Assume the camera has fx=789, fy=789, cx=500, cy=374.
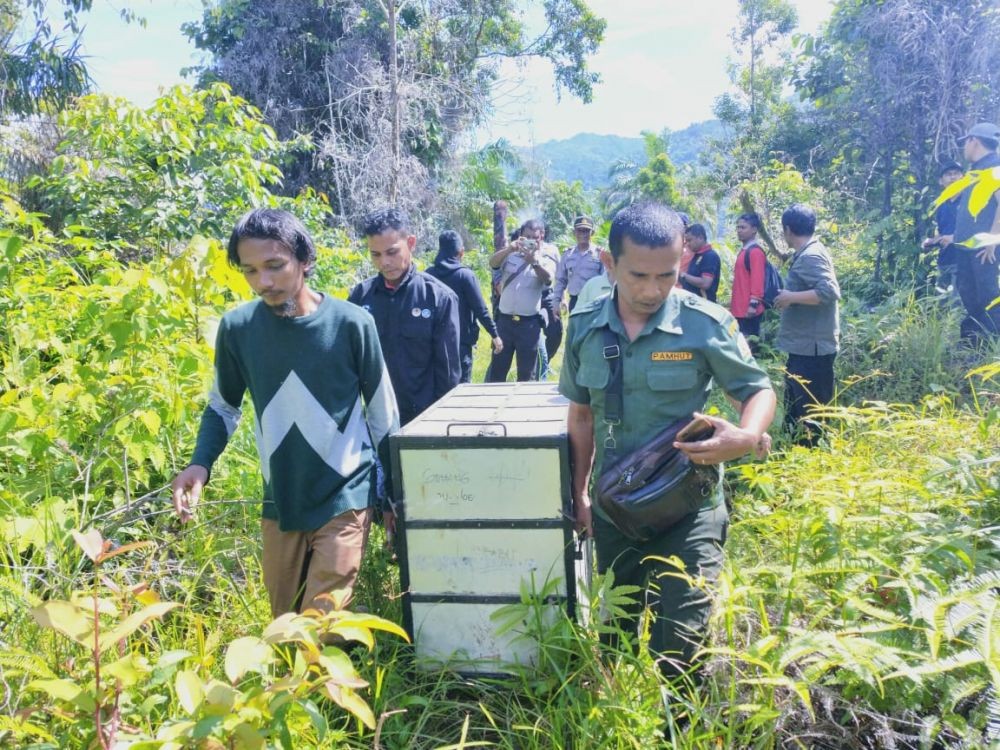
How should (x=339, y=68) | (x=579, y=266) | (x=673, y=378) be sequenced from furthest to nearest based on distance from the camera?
1. (x=339, y=68)
2. (x=579, y=266)
3. (x=673, y=378)

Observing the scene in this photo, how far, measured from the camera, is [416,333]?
3.98m

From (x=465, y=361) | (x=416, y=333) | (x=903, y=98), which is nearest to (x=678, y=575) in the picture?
(x=416, y=333)

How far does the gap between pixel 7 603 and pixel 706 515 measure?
6.81ft

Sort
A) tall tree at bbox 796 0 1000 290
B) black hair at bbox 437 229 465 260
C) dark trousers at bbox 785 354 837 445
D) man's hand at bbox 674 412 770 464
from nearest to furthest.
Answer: man's hand at bbox 674 412 770 464 < dark trousers at bbox 785 354 837 445 < black hair at bbox 437 229 465 260 < tall tree at bbox 796 0 1000 290

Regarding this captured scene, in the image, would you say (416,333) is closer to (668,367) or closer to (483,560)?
(483,560)

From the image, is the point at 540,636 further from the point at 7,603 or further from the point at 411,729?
the point at 7,603

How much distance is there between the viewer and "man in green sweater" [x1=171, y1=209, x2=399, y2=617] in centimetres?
247

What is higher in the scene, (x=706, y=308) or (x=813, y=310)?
(x=706, y=308)

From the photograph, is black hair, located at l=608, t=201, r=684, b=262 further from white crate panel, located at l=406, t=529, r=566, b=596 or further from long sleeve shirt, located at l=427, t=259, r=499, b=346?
long sleeve shirt, located at l=427, t=259, r=499, b=346

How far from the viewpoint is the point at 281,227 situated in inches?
96.3

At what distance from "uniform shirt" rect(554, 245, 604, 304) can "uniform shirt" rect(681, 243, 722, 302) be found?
1316mm

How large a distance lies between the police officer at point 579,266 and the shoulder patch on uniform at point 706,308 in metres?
5.50

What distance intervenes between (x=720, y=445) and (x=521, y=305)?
16.4 feet

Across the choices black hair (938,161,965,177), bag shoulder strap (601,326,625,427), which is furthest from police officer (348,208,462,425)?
black hair (938,161,965,177)
